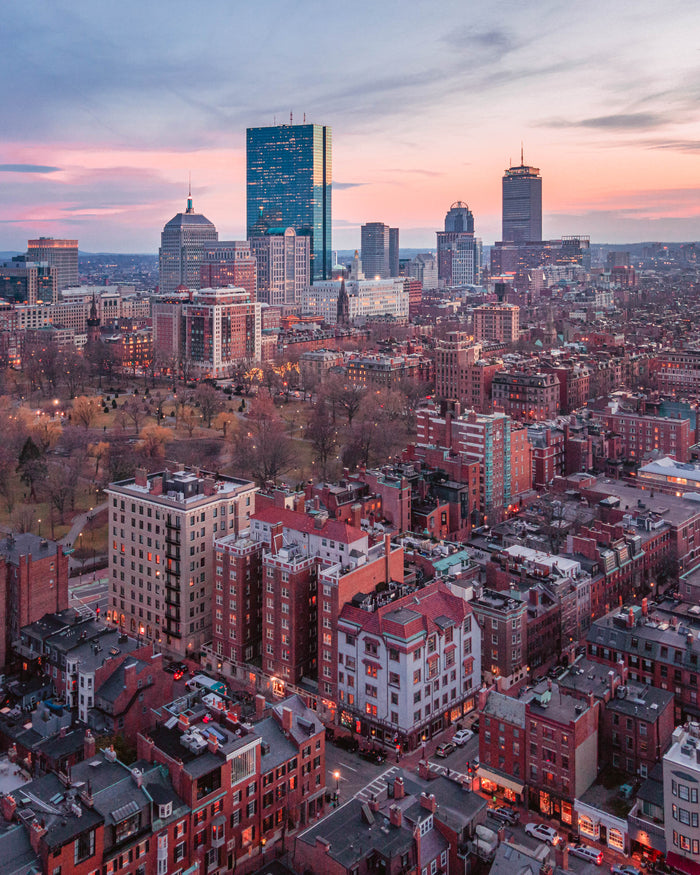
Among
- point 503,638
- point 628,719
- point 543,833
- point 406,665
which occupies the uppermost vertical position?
point 406,665

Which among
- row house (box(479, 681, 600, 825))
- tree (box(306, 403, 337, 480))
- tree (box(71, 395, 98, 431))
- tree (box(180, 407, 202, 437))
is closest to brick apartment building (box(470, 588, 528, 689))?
row house (box(479, 681, 600, 825))

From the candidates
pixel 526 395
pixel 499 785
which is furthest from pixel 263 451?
pixel 499 785

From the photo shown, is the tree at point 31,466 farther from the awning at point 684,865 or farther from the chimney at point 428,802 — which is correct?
the awning at point 684,865

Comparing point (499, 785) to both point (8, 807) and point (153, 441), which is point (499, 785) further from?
point (153, 441)

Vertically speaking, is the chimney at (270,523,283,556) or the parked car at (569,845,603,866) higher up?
the chimney at (270,523,283,556)

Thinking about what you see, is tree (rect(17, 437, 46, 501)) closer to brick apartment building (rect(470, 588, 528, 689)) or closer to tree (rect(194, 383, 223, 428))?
tree (rect(194, 383, 223, 428))

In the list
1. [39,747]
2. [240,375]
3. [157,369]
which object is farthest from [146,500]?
[157,369]
